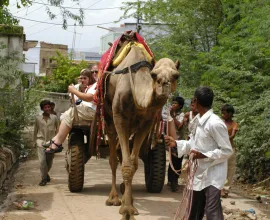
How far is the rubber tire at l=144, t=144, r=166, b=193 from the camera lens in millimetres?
9688

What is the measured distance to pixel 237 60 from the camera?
12.1m

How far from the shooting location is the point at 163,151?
9898mm

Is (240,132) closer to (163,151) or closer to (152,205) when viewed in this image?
(163,151)

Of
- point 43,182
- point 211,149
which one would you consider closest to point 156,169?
point 43,182

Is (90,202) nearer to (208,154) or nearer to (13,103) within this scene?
(208,154)

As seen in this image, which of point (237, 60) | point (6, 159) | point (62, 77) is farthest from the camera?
point (62, 77)

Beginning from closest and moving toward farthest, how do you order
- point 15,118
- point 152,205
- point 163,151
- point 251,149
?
1. point 152,205
2. point 163,151
3. point 251,149
4. point 15,118

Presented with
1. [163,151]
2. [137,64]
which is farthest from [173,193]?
[137,64]

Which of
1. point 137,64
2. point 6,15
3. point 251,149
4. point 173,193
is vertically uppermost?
point 6,15

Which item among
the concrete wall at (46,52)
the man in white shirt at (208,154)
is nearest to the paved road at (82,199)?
the man in white shirt at (208,154)

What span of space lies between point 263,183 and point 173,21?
7572 mm

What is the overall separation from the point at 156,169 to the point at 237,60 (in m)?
3.67

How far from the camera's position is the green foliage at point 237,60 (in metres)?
10.9

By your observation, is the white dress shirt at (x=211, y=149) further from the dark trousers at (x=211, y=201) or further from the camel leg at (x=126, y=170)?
the camel leg at (x=126, y=170)
